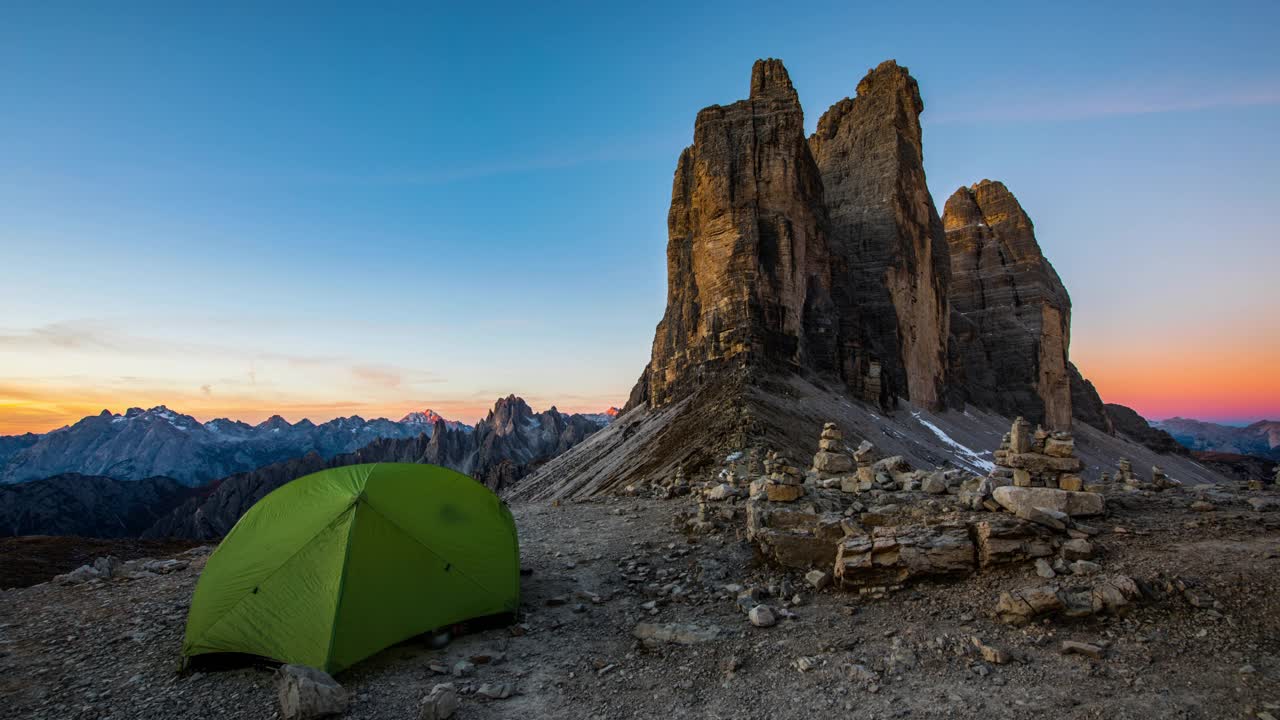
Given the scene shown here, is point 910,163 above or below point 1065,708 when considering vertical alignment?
above

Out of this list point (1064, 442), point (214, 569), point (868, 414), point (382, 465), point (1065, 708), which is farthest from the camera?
point (868, 414)

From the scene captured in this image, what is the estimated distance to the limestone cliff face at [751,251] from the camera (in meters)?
46.4

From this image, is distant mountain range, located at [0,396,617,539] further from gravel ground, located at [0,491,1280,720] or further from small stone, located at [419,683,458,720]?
small stone, located at [419,683,458,720]

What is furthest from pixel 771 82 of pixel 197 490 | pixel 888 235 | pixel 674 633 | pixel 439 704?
pixel 197 490

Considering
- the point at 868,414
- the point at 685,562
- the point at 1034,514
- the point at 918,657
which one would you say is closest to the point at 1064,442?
the point at 1034,514

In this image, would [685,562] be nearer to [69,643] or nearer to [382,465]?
[382,465]

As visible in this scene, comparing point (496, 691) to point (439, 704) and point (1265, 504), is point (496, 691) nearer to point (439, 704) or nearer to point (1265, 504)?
point (439, 704)

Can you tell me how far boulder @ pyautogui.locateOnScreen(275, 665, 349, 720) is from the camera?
582cm

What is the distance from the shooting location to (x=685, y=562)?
10.5 m

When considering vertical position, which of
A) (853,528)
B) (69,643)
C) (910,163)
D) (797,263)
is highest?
(910,163)

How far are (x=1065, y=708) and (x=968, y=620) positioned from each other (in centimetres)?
185

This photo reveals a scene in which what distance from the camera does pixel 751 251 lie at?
47.2 m

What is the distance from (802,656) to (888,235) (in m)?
67.1

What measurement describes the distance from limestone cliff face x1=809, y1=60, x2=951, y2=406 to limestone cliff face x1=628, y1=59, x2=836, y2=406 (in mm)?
7955
